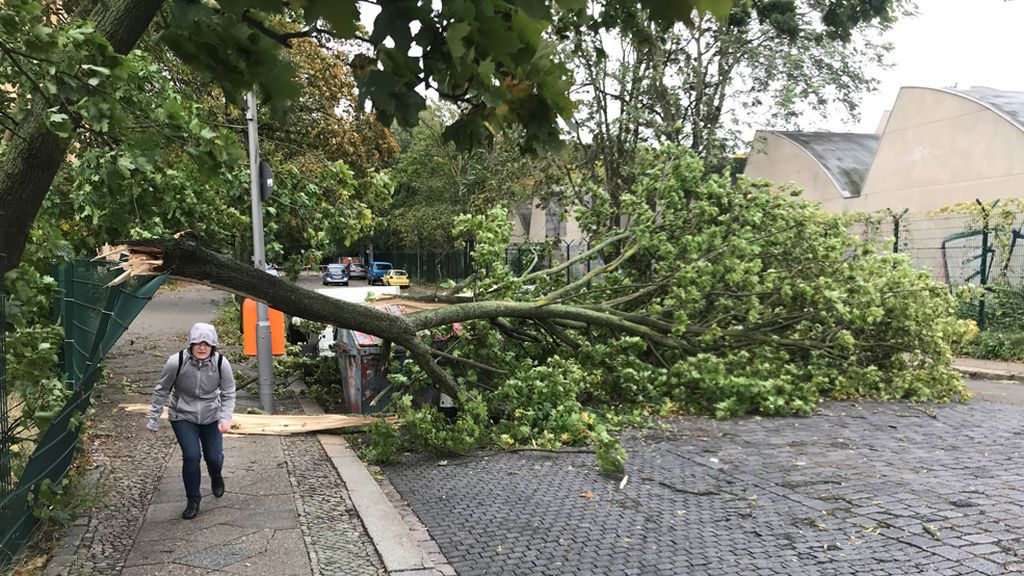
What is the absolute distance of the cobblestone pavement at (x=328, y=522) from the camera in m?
4.55

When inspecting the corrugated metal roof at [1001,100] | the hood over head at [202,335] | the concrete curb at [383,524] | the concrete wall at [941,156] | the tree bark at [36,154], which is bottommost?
the concrete curb at [383,524]

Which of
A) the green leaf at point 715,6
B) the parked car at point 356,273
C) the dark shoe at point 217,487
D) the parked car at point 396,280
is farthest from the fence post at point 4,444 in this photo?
the parked car at point 356,273

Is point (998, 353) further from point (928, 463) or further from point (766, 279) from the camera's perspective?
point (928, 463)

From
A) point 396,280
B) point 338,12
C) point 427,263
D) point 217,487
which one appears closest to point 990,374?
point 217,487

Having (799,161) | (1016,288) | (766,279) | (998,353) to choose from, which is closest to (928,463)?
(766,279)

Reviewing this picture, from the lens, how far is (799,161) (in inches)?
1009

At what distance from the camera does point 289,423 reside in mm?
8453

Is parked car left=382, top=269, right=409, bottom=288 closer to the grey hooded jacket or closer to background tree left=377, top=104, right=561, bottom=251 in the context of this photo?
background tree left=377, top=104, right=561, bottom=251

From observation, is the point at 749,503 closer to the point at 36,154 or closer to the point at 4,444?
the point at 4,444

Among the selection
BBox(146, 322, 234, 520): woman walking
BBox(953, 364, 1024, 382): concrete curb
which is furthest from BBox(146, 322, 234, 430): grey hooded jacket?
BBox(953, 364, 1024, 382): concrete curb

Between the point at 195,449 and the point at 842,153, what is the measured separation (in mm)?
25180

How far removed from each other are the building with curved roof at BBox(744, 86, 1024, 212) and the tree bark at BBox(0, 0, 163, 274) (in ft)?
62.5

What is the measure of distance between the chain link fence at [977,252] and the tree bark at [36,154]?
13.0 meters

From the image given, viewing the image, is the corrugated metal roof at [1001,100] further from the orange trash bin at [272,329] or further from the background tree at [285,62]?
the background tree at [285,62]
